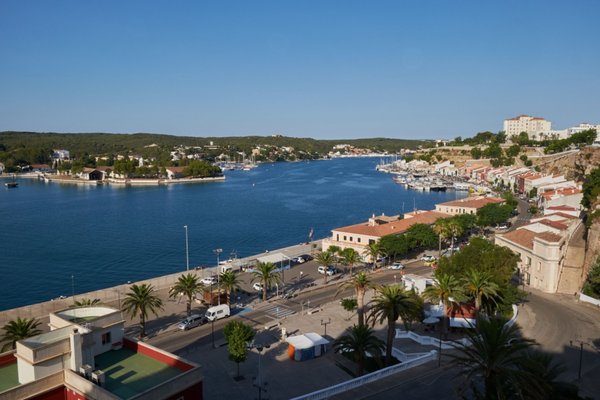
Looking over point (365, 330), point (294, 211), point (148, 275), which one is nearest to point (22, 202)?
point (294, 211)

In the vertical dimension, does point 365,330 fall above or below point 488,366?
below

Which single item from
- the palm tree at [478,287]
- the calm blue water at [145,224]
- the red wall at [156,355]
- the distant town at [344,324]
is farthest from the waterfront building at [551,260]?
the calm blue water at [145,224]

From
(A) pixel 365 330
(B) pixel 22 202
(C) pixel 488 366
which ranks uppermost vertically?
(C) pixel 488 366

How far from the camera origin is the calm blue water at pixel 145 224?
179ft

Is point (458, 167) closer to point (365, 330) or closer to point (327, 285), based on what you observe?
point (327, 285)

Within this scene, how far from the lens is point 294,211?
101688 mm

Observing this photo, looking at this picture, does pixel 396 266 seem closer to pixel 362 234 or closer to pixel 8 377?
pixel 362 234

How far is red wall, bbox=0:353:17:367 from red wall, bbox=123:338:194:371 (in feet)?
12.0

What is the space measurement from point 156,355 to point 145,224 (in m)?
72.2

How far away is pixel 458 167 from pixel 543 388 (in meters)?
171

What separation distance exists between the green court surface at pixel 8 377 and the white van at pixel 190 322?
1456 cm

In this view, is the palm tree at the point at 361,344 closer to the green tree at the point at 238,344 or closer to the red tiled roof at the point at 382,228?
the green tree at the point at 238,344

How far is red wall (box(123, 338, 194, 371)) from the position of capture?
16331 mm

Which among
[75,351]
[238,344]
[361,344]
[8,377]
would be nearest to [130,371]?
[75,351]
